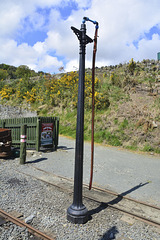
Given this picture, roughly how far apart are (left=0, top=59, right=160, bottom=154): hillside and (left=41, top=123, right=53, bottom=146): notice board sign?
3380 mm

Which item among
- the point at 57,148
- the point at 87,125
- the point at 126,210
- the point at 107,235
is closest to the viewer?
the point at 107,235

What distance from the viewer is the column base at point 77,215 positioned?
4020 mm

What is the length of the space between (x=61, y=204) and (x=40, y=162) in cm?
420

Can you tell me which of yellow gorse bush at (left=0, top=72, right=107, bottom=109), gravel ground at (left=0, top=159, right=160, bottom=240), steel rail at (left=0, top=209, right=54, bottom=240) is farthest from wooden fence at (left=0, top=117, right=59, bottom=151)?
steel rail at (left=0, top=209, right=54, bottom=240)

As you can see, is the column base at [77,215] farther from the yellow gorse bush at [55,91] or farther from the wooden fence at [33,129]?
the yellow gorse bush at [55,91]

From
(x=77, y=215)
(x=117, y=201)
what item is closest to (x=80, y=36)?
(x=77, y=215)

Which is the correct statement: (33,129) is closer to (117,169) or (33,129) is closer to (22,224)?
(117,169)

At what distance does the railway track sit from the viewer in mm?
4387

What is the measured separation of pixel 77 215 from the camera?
13.2 feet

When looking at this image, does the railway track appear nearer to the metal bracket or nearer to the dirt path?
the dirt path

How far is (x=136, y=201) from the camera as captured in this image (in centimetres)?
514

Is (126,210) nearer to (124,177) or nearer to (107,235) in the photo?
(107,235)

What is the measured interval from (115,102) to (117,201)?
1080 centimetres

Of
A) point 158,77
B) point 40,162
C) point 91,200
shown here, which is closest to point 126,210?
point 91,200
